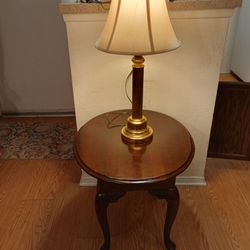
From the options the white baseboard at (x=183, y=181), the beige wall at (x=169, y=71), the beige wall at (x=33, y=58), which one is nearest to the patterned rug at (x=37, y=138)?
the beige wall at (x=33, y=58)

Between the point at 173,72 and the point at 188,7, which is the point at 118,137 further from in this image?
the point at 188,7

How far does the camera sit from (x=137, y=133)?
1.07 metres

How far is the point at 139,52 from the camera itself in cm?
82

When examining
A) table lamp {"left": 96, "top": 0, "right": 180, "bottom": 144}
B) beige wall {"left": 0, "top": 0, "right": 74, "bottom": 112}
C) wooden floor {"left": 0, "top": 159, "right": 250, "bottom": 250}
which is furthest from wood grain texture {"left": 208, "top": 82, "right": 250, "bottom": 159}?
beige wall {"left": 0, "top": 0, "right": 74, "bottom": 112}

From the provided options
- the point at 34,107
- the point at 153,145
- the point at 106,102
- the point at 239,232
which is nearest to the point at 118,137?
the point at 153,145

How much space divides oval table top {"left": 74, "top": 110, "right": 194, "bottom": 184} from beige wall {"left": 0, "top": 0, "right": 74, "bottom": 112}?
131cm

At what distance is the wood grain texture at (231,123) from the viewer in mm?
1633

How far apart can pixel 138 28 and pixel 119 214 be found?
1064 millimetres

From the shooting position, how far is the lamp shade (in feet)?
2.67

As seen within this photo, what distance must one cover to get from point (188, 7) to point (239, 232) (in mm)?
1177

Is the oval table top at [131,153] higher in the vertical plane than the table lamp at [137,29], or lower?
lower

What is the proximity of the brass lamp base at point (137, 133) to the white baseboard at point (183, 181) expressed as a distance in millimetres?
690

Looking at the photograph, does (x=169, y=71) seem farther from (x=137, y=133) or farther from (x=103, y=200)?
(x=103, y=200)

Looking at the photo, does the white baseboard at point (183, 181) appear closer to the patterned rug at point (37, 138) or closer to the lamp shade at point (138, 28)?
the patterned rug at point (37, 138)
